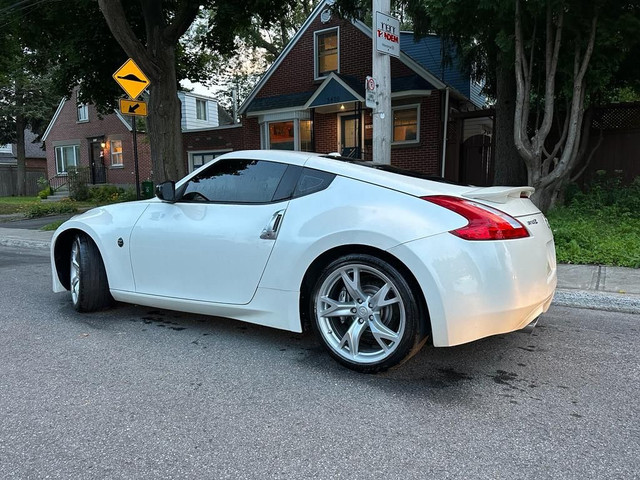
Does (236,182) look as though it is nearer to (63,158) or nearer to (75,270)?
(75,270)

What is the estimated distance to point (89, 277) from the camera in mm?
4406

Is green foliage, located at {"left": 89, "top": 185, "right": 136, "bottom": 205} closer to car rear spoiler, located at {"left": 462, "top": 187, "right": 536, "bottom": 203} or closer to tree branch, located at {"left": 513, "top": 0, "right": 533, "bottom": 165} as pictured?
tree branch, located at {"left": 513, "top": 0, "right": 533, "bottom": 165}

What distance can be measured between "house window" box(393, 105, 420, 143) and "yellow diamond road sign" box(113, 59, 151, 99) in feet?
A: 27.5

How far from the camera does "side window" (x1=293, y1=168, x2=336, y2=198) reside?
3.40m

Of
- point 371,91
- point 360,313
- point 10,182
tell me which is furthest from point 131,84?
point 10,182

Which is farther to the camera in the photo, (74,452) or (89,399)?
(89,399)

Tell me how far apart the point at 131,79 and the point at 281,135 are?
29.0 feet

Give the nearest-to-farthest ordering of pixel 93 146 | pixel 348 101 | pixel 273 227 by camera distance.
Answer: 1. pixel 273 227
2. pixel 348 101
3. pixel 93 146

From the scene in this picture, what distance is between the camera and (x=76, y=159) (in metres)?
27.5

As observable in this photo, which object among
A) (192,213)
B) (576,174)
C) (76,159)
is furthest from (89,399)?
(76,159)

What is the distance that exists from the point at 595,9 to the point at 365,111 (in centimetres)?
897

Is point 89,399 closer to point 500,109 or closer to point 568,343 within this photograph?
point 568,343

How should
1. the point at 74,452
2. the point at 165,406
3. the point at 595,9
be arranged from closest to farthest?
the point at 74,452 < the point at 165,406 < the point at 595,9

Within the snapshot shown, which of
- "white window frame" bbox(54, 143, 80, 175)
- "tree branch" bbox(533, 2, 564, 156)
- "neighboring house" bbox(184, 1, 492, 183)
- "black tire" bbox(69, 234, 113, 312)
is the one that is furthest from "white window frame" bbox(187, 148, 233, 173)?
"black tire" bbox(69, 234, 113, 312)
